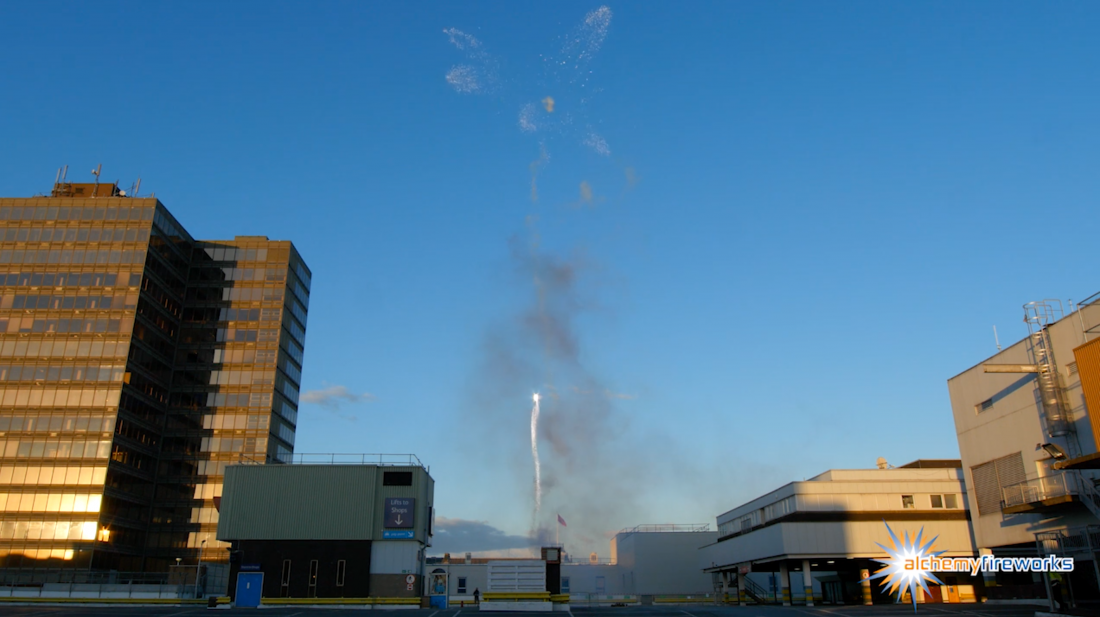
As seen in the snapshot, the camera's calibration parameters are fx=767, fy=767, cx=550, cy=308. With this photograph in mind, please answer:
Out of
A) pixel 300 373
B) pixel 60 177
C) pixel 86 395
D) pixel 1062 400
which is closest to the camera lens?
pixel 1062 400

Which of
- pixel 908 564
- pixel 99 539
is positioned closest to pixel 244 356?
pixel 99 539

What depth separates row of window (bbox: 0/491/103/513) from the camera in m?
95.6

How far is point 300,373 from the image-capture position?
421ft

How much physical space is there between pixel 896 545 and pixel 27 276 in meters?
112

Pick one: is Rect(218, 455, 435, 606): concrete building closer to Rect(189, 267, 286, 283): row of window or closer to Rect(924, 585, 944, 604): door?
Rect(924, 585, 944, 604): door

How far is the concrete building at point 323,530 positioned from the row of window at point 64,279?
5801cm

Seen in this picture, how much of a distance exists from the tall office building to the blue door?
4948 centimetres

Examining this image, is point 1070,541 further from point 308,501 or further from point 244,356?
point 244,356

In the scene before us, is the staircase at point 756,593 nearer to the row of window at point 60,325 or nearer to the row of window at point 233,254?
the row of window at point 60,325

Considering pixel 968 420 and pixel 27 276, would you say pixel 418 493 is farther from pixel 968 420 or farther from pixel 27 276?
pixel 27 276

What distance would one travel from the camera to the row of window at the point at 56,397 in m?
101

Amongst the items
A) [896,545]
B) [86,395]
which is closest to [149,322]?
[86,395]

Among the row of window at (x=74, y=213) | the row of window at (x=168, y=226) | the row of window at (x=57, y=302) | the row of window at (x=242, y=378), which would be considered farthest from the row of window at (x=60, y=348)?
the row of window at (x=168, y=226)

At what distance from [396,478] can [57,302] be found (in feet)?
233
